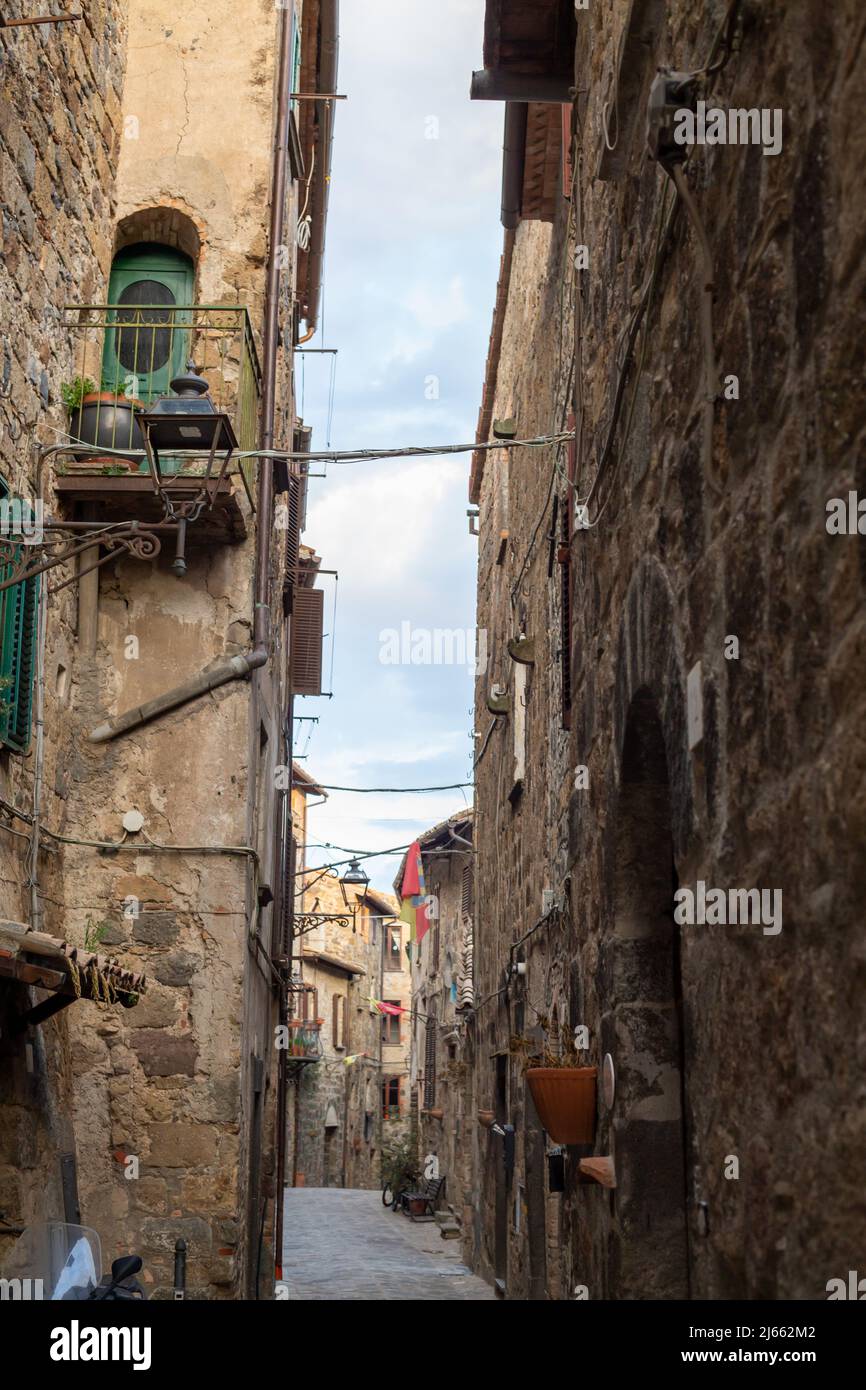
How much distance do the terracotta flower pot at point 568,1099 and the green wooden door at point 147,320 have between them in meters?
5.53

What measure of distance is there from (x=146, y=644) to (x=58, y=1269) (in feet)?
15.2

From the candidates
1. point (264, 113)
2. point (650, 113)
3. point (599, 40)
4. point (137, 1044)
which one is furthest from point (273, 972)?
point (650, 113)

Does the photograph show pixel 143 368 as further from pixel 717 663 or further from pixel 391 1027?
pixel 391 1027

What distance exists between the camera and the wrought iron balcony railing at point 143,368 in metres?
8.29

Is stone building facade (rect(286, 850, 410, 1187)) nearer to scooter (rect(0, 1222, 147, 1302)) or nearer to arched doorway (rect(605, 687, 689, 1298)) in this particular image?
scooter (rect(0, 1222, 147, 1302))

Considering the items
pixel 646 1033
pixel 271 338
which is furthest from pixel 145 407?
pixel 646 1033

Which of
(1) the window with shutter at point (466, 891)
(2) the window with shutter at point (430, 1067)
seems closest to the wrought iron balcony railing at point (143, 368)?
A: (1) the window with shutter at point (466, 891)

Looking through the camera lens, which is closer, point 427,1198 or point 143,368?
point 143,368

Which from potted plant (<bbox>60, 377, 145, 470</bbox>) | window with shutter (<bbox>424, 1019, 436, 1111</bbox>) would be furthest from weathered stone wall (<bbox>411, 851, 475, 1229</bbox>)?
potted plant (<bbox>60, 377, 145, 470</bbox>)

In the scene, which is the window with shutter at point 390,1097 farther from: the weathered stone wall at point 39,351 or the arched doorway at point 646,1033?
the arched doorway at point 646,1033

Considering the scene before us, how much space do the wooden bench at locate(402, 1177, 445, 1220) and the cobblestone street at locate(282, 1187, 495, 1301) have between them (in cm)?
24

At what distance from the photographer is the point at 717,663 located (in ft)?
10.0

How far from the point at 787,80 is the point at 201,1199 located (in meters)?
6.93
